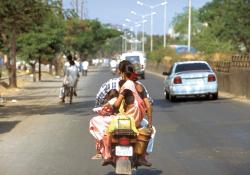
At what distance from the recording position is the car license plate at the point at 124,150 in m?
8.52

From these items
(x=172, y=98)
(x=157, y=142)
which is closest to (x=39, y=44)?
(x=172, y=98)

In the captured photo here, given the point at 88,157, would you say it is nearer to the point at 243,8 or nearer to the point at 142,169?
the point at 142,169

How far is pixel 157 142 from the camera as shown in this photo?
44.6 ft

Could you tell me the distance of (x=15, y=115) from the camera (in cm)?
2075

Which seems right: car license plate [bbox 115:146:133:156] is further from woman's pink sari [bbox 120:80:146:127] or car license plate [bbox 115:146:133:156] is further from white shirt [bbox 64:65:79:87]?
white shirt [bbox 64:65:79:87]

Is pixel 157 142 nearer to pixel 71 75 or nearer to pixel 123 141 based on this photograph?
pixel 123 141

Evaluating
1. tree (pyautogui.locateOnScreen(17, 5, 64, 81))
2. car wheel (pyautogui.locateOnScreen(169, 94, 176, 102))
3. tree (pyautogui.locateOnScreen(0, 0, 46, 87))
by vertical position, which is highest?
tree (pyautogui.locateOnScreen(0, 0, 46, 87))

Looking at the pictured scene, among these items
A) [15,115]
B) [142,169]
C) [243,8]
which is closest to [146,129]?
[142,169]

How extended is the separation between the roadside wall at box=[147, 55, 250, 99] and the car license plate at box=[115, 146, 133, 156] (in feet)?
65.2

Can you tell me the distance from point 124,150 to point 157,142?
511 cm

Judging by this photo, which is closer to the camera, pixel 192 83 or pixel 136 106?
pixel 136 106

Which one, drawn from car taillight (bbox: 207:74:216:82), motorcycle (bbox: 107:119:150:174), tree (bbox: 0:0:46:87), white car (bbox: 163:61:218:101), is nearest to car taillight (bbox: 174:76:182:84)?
white car (bbox: 163:61:218:101)

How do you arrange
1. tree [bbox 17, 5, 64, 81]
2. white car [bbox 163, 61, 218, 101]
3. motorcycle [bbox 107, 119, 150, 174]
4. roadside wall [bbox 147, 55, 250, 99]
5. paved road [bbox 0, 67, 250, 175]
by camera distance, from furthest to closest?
tree [bbox 17, 5, 64, 81], roadside wall [bbox 147, 55, 250, 99], white car [bbox 163, 61, 218, 101], paved road [bbox 0, 67, 250, 175], motorcycle [bbox 107, 119, 150, 174]

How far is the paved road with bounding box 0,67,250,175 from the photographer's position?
34.0 ft
